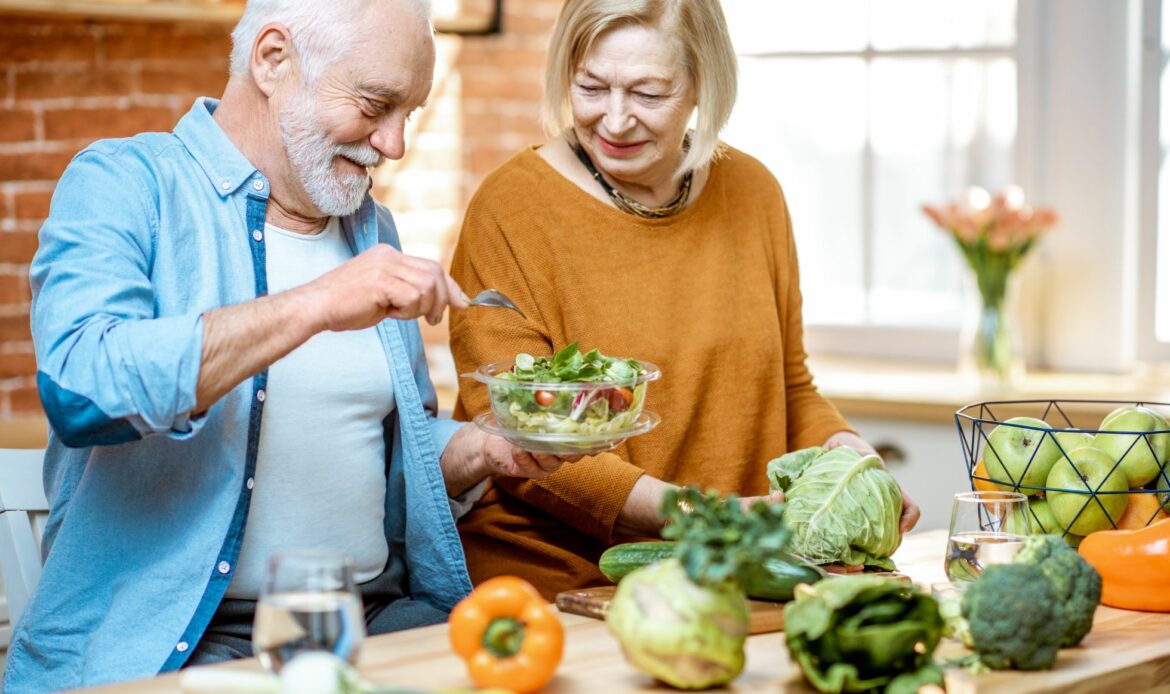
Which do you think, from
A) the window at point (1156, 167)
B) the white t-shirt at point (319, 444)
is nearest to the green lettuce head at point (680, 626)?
the white t-shirt at point (319, 444)

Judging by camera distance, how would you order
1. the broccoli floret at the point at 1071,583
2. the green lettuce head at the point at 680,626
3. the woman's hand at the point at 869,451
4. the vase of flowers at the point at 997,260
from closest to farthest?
the green lettuce head at the point at 680,626
the broccoli floret at the point at 1071,583
the woman's hand at the point at 869,451
the vase of flowers at the point at 997,260

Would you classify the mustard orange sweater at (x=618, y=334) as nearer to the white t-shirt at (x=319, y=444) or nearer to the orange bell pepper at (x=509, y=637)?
the white t-shirt at (x=319, y=444)

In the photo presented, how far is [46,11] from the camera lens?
289cm

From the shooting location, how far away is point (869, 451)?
2285 mm

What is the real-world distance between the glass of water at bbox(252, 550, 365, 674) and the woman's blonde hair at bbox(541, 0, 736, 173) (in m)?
1.23

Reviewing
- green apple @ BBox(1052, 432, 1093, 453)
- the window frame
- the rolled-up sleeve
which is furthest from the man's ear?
the window frame

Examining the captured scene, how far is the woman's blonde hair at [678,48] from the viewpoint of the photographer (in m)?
2.26

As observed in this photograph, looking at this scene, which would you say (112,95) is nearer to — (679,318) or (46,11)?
(46,11)

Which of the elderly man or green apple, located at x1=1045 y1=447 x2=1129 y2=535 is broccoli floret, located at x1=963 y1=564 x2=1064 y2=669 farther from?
the elderly man

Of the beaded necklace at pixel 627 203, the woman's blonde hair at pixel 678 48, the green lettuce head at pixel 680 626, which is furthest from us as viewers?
the beaded necklace at pixel 627 203

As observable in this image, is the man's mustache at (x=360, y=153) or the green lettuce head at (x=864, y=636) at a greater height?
the man's mustache at (x=360, y=153)

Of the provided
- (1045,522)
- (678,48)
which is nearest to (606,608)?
(1045,522)

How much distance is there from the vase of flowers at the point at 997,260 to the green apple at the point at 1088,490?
1728mm

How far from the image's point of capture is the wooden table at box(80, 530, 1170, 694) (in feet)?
4.73
